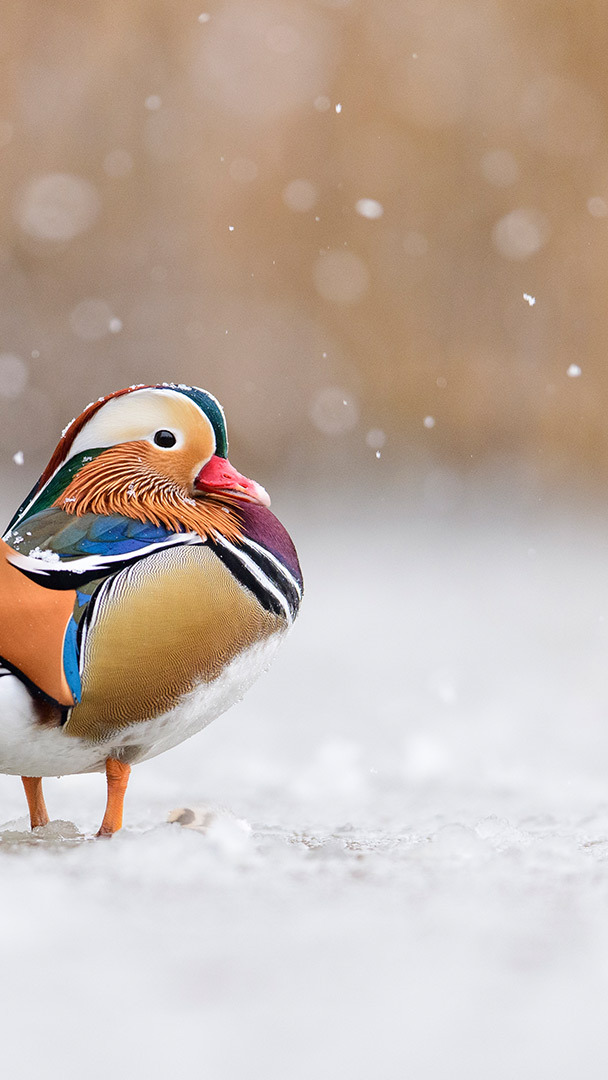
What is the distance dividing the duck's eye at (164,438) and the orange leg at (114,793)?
20 cm

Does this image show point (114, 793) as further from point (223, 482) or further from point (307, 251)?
point (307, 251)

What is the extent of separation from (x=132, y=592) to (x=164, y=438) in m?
0.12

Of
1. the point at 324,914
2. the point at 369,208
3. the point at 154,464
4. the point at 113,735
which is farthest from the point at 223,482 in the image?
the point at 369,208

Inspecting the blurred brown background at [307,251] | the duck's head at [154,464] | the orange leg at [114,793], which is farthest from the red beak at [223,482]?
the blurred brown background at [307,251]

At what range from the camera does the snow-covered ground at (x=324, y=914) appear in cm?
45

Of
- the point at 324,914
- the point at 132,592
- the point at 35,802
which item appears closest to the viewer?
the point at 324,914

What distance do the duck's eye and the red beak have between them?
3cm

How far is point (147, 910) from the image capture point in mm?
581

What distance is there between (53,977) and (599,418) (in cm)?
253

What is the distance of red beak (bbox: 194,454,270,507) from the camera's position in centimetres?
76

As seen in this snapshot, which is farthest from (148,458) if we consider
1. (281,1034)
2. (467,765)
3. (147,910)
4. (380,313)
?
(380,313)

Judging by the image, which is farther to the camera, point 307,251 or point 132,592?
point 307,251

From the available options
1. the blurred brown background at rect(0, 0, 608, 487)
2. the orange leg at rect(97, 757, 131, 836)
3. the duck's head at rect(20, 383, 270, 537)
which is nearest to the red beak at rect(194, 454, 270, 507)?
the duck's head at rect(20, 383, 270, 537)

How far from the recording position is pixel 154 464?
745mm
